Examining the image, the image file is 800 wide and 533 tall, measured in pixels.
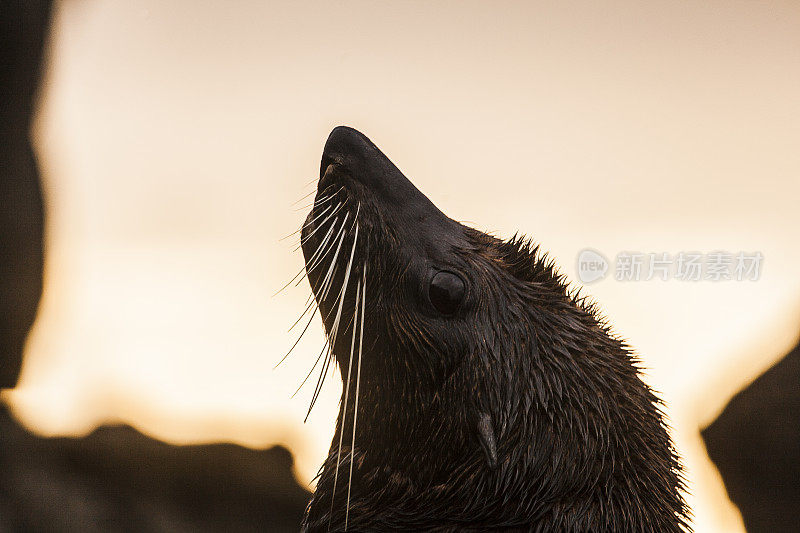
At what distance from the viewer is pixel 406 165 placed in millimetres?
1931

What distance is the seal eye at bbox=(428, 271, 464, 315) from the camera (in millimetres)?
1003

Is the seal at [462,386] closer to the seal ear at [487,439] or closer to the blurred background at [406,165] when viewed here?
the seal ear at [487,439]

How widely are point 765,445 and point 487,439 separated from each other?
1754mm

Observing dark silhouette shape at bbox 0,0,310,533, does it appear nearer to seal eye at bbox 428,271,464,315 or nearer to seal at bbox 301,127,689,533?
seal at bbox 301,127,689,533

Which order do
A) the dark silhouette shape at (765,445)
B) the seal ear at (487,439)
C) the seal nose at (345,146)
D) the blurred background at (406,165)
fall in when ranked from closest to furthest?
the seal ear at (487,439) → the seal nose at (345,146) → the blurred background at (406,165) → the dark silhouette shape at (765,445)

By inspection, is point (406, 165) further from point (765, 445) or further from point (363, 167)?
point (765, 445)

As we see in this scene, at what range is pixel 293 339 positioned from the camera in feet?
6.61

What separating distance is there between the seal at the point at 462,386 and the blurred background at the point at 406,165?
0.89 m

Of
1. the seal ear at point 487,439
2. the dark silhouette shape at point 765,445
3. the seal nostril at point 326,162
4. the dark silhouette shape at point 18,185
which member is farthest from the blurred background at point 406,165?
the seal ear at point 487,439

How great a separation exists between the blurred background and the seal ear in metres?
1.02

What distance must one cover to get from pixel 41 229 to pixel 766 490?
2.89m

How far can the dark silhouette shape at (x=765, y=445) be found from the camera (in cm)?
218

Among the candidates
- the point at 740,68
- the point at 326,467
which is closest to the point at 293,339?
the point at 326,467

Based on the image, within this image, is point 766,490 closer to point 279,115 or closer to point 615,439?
point 615,439
